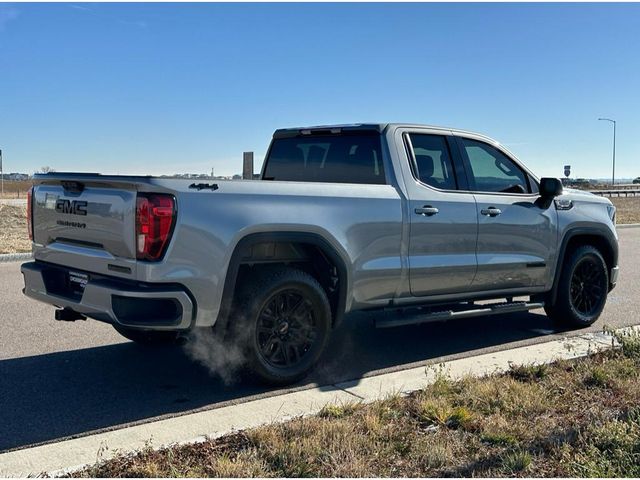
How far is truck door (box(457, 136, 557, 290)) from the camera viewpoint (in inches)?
239

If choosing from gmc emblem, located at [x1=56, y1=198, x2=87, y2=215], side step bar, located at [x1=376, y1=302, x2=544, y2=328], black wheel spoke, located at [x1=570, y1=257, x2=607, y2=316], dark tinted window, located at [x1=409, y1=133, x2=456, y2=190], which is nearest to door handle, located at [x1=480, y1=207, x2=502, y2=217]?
dark tinted window, located at [x1=409, y1=133, x2=456, y2=190]

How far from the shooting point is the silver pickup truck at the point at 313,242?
4.32m

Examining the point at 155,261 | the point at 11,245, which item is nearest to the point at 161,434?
the point at 155,261

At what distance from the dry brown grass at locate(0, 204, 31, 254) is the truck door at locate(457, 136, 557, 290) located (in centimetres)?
968

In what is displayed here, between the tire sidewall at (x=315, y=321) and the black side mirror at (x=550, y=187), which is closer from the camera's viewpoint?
the tire sidewall at (x=315, y=321)

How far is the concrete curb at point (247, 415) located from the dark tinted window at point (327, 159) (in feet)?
5.56

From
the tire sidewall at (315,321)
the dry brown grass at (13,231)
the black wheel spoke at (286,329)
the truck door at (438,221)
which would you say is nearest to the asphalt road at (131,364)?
the tire sidewall at (315,321)

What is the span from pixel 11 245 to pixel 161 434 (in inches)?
423

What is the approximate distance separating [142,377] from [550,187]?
413cm

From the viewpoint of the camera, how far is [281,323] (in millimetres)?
4930

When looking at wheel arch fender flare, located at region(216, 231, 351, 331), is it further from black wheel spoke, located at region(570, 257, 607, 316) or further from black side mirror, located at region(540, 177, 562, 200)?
Result: black wheel spoke, located at region(570, 257, 607, 316)

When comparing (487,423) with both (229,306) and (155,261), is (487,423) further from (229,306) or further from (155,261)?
(155,261)

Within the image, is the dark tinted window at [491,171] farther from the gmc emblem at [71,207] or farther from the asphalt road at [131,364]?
the gmc emblem at [71,207]

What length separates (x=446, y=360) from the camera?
5.79 metres
